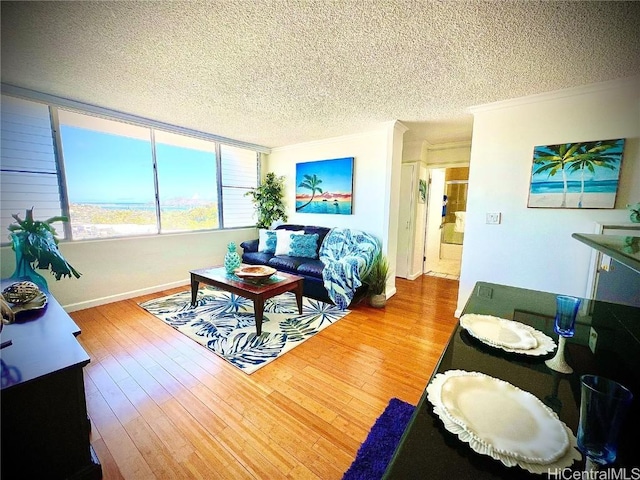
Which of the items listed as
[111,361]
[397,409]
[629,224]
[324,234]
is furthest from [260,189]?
[629,224]

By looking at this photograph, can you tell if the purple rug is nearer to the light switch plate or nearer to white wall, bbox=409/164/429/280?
the light switch plate

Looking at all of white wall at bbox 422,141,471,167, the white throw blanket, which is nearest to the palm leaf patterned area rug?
the white throw blanket

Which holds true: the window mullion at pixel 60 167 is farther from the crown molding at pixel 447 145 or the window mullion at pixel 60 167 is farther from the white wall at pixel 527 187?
the crown molding at pixel 447 145

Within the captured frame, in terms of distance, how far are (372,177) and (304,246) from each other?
4.74 feet

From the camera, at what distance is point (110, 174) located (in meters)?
3.27

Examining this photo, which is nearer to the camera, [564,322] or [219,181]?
[564,322]

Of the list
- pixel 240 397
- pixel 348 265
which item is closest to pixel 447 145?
pixel 348 265

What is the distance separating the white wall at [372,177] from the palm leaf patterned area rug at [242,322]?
1358 millimetres

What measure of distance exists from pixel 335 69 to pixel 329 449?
2.56m

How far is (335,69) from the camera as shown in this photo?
6.83 ft

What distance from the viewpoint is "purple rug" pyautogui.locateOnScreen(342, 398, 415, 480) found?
1.28 m

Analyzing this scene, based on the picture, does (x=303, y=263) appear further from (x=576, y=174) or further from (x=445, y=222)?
(x=445, y=222)

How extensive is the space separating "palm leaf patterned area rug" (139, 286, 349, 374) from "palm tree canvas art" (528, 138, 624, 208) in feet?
7.66

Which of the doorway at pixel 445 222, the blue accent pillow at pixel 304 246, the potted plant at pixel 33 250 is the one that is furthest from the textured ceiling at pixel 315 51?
the doorway at pixel 445 222
